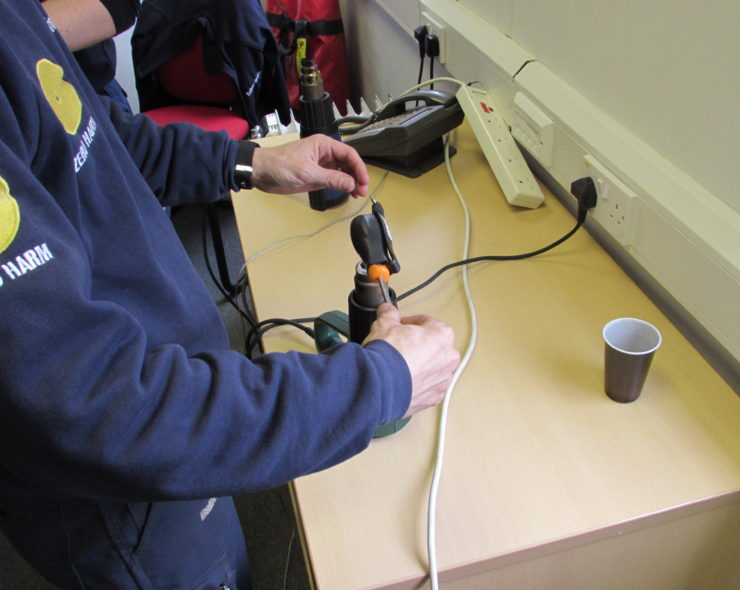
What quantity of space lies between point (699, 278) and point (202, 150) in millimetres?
742

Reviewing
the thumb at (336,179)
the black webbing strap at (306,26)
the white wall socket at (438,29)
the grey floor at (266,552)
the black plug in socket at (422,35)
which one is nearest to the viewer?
the thumb at (336,179)

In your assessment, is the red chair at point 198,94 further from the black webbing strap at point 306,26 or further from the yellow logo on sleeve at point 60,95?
the yellow logo on sleeve at point 60,95

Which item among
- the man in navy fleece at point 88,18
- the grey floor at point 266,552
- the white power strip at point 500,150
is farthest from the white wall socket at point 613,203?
the man in navy fleece at point 88,18

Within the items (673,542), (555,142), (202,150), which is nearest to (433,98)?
(555,142)

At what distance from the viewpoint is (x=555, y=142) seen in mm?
1052

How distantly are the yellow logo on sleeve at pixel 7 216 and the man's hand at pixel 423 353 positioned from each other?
0.35 metres

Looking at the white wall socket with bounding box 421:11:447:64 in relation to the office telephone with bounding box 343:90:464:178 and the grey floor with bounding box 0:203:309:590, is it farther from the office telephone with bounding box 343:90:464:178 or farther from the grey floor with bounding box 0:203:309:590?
the grey floor with bounding box 0:203:309:590

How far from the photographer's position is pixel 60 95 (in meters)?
0.62

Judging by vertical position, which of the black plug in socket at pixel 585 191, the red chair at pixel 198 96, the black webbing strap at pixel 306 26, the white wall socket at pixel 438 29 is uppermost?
the white wall socket at pixel 438 29

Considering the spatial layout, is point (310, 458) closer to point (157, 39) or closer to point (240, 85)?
point (240, 85)

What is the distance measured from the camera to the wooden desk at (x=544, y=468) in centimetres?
63

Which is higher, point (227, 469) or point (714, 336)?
point (227, 469)

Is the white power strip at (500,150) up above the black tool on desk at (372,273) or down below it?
below

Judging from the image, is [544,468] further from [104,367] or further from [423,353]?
[104,367]
